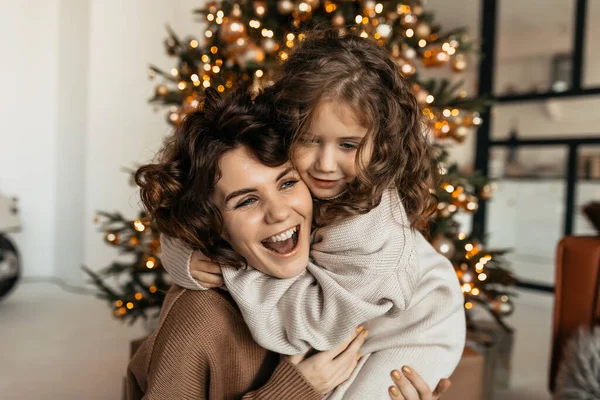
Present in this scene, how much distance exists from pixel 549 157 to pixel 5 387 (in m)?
3.74

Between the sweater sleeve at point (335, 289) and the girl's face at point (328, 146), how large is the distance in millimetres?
105

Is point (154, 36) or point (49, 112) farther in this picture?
point (49, 112)

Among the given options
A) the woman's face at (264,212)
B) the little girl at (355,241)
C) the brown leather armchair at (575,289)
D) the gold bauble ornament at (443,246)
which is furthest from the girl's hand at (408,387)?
the brown leather armchair at (575,289)

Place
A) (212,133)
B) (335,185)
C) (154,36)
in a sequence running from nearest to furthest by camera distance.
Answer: (212,133), (335,185), (154,36)

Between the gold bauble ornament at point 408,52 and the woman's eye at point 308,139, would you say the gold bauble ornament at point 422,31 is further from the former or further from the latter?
the woman's eye at point 308,139

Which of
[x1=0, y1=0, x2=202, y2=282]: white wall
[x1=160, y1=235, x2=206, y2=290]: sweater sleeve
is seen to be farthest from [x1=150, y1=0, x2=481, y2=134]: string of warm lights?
[x1=0, y1=0, x2=202, y2=282]: white wall

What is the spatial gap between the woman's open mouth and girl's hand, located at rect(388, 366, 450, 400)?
334mm

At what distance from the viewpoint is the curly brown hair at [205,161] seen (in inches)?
40.2

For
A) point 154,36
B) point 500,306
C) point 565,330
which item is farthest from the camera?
point 154,36

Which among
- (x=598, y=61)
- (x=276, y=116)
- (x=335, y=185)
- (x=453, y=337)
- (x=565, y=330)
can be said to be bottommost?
(x=565, y=330)

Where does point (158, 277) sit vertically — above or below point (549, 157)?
below

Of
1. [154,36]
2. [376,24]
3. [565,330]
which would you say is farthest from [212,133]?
[154,36]

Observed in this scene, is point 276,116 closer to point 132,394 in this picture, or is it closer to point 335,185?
point 335,185

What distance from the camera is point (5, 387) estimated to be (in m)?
2.35
